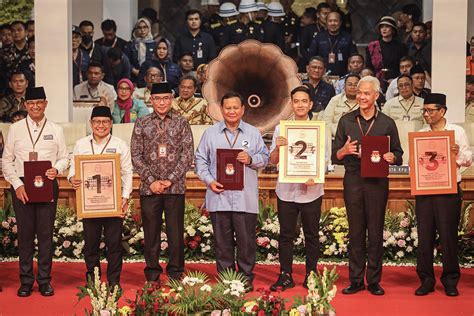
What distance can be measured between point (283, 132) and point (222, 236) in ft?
3.21

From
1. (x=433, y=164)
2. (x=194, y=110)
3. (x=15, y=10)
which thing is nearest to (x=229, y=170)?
(x=433, y=164)

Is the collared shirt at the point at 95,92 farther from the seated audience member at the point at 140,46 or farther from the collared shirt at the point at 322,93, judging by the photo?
the collared shirt at the point at 322,93

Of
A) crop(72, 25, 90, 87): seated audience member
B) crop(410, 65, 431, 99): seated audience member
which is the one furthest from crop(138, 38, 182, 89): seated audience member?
crop(410, 65, 431, 99): seated audience member

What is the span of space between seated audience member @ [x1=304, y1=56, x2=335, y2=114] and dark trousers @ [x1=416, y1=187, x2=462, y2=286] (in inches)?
185

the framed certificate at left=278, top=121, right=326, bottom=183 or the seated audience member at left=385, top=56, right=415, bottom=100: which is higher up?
the seated audience member at left=385, top=56, right=415, bottom=100

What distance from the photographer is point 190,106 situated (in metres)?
12.3

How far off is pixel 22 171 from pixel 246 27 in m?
6.44

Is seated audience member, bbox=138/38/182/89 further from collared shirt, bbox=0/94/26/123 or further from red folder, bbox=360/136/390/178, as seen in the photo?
red folder, bbox=360/136/390/178

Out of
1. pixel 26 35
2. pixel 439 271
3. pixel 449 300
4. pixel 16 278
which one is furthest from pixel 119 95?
pixel 449 300

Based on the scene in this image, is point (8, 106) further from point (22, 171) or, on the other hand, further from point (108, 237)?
point (108, 237)

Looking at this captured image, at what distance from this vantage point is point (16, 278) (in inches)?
359

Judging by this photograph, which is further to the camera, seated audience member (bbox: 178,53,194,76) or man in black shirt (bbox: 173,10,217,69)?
man in black shirt (bbox: 173,10,217,69)

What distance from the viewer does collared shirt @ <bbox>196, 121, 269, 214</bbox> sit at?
8461mm

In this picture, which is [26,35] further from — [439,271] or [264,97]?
[439,271]
